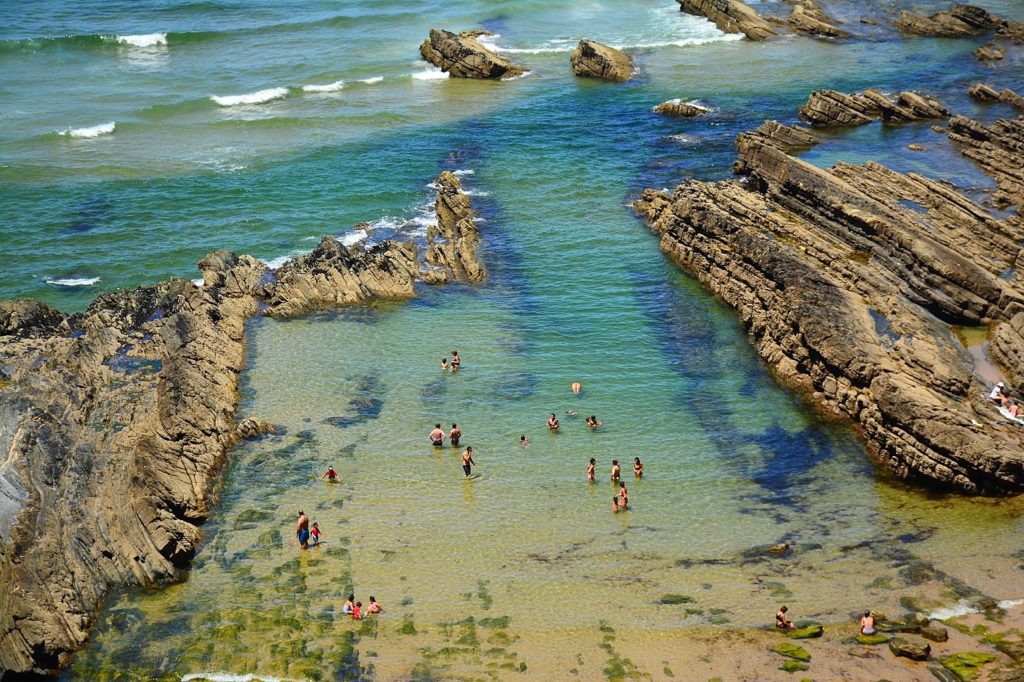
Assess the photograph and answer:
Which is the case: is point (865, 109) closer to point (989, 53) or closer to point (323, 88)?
point (989, 53)

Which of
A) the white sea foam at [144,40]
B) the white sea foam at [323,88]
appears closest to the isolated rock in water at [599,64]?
the white sea foam at [323,88]

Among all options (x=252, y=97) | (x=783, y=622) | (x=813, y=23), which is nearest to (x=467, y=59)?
(x=252, y=97)

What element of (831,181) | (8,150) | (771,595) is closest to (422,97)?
(8,150)

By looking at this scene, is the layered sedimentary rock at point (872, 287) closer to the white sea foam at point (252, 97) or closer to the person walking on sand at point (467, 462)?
the person walking on sand at point (467, 462)

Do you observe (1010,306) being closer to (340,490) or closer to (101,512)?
(340,490)

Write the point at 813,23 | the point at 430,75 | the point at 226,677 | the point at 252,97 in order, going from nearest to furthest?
the point at 226,677, the point at 252,97, the point at 430,75, the point at 813,23

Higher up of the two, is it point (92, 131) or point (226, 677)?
point (92, 131)

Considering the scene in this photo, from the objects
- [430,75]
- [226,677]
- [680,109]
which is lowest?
[226,677]
